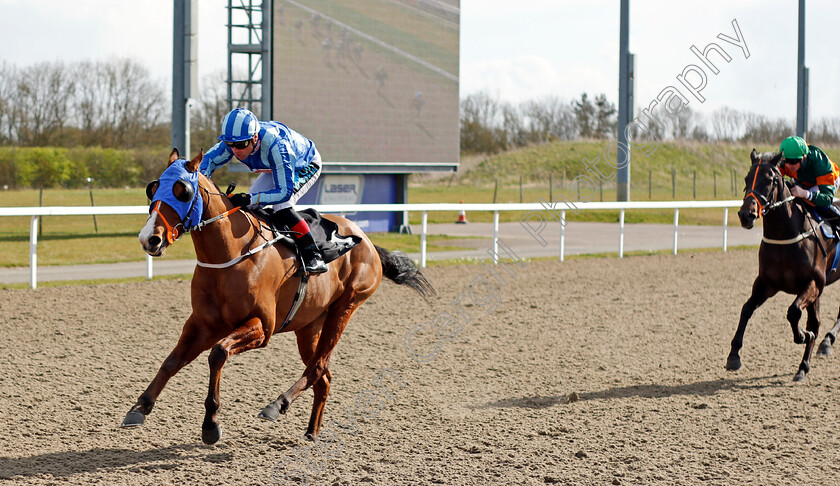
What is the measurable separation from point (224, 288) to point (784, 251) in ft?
14.3

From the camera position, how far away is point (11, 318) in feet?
25.0

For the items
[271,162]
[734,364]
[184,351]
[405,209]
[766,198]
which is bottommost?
[734,364]

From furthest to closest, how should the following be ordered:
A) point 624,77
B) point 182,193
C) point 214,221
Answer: point 624,77, point 214,221, point 182,193

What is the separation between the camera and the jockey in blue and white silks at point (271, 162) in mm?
4211

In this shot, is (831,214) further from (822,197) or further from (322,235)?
(322,235)

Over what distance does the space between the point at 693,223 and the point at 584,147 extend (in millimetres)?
27880

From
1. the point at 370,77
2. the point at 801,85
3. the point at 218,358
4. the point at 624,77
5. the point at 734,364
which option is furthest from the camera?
the point at 801,85

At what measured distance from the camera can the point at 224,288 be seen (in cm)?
408

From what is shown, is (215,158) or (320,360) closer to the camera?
(215,158)

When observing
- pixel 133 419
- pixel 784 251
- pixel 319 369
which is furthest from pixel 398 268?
pixel 784 251

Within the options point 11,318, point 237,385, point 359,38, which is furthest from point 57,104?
point 237,385

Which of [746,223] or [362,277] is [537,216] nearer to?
[746,223]

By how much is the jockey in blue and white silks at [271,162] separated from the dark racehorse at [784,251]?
3309 millimetres

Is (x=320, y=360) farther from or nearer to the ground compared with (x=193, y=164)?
nearer to the ground
